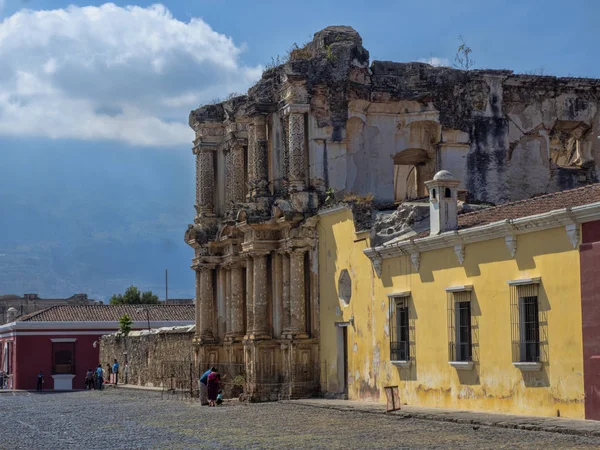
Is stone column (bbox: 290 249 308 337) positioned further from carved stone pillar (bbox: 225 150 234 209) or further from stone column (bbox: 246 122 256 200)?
carved stone pillar (bbox: 225 150 234 209)

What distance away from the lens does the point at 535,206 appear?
1922 centimetres

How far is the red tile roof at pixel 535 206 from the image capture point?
17859 mm

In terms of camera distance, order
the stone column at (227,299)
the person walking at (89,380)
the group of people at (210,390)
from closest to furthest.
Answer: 1. the group of people at (210,390)
2. the stone column at (227,299)
3. the person walking at (89,380)

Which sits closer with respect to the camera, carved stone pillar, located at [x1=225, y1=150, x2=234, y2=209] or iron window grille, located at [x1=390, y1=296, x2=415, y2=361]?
iron window grille, located at [x1=390, y1=296, x2=415, y2=361]

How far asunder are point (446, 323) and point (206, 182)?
1374 centimetres

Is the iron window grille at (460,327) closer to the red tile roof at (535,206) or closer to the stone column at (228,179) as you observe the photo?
the red tile roof at (535,206)

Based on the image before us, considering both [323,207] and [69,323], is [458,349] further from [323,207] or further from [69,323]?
[69,323]

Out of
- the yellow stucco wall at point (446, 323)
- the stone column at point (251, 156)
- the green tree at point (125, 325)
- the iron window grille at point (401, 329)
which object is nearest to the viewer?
the yellow stucco wall at point (446, 323)

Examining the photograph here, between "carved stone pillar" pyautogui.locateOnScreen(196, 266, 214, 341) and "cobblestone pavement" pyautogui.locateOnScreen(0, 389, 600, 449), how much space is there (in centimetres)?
628

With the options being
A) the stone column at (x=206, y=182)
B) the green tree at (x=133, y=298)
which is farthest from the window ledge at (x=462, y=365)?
the green tree at (x=133, y=298)

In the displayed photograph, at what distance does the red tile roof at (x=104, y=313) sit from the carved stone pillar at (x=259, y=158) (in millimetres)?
23765

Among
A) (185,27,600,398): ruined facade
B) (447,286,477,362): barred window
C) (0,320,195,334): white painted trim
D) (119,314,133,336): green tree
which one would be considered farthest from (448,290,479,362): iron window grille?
(0,320,195,334): white painted trim

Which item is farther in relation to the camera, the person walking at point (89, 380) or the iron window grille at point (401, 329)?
the person walking at point (89, 380)

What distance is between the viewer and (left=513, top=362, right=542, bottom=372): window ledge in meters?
17.5
